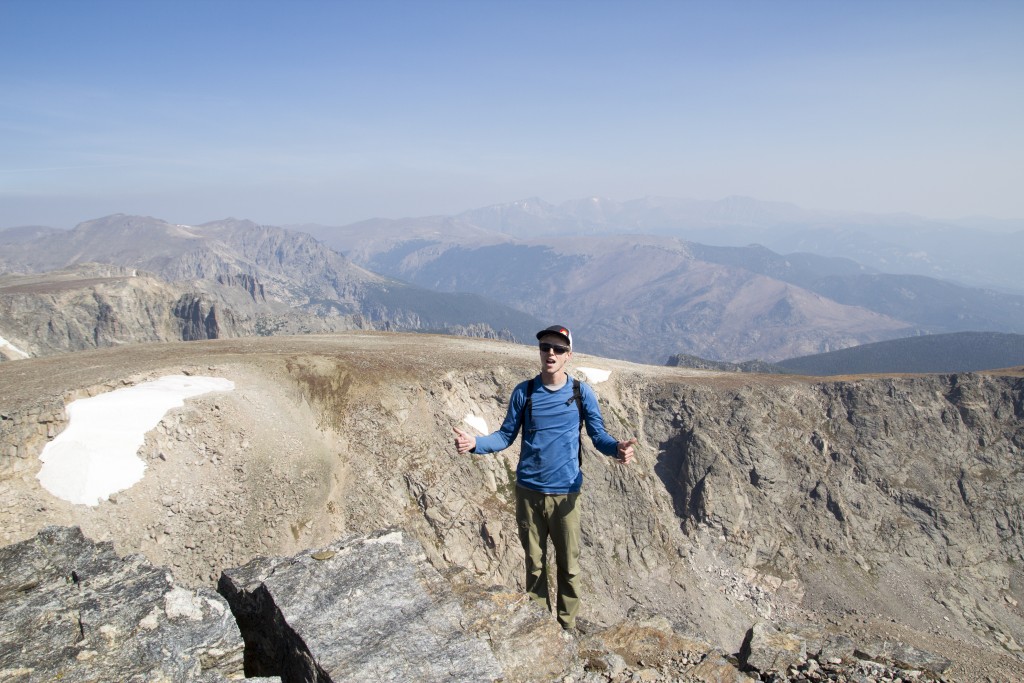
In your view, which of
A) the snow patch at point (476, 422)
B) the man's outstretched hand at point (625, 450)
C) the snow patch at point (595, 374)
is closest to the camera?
the man's outstretched hand at point (625, 450)

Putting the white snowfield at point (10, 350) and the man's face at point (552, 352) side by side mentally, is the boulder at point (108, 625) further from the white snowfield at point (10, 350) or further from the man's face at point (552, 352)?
the white snowfield at point (10, 350)

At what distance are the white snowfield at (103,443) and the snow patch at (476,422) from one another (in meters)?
20.6

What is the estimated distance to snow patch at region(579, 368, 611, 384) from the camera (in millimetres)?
60438

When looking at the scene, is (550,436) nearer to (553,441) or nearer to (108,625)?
(553,441)

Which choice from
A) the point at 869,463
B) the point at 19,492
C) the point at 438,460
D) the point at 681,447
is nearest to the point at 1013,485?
the point at 869,463

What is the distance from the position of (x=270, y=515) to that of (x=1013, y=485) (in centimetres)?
7109

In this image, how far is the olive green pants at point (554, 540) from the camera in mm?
11828

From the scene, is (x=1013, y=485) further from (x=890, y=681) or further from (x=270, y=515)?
(x=270, y=515)

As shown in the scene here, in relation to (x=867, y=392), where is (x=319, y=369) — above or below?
above

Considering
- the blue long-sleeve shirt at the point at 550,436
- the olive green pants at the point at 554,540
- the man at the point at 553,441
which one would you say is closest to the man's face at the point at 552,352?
the man at the point at 553,441

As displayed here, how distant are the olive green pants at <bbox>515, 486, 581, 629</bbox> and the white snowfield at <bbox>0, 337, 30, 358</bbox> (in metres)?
120

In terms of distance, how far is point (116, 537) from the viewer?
27.7 m

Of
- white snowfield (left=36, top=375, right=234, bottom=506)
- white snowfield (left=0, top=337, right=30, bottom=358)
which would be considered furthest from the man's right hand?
white snowfield (left=0, top=337, right=30, bottom=358)

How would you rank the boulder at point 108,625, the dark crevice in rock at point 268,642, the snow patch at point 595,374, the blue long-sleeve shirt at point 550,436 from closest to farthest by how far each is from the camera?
the boulder at point 108,625, the dark crevice in rock at point 268,642, the blue long-sleeve shirt at point 550,436, the snow patch at point 595,374
